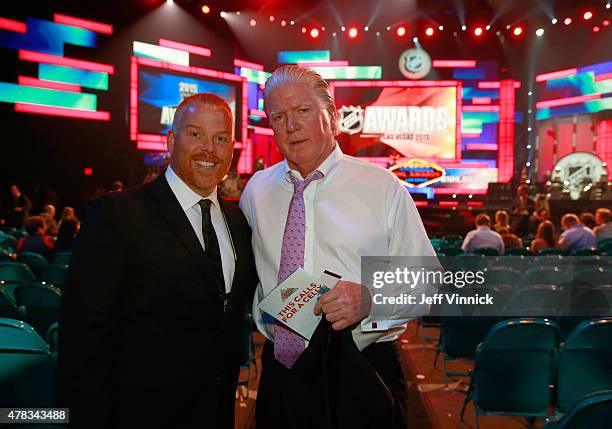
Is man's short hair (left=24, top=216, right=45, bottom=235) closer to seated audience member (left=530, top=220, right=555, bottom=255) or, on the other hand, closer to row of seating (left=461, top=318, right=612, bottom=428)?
row of seating (left=461, top=318, right=612, bottom=428)

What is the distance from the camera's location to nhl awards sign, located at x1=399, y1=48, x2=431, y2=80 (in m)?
21.7

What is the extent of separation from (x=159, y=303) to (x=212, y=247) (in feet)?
0.95

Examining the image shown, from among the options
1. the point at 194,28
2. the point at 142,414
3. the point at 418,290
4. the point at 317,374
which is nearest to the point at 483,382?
the point at 418,290

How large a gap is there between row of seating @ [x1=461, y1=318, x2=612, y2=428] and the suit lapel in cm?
233

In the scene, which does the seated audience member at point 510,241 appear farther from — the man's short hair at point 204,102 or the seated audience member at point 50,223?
the seated audience member at point 50,223

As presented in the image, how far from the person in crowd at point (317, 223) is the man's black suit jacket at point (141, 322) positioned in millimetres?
236

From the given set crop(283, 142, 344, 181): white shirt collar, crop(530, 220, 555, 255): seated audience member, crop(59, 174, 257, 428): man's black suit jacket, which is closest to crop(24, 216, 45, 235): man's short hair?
crop(59, 174, 257, 428): man's black suit jacket

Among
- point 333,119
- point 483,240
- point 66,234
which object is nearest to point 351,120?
point 483,240

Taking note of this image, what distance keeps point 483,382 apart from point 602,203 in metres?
14.7

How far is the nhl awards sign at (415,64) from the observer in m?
21.7

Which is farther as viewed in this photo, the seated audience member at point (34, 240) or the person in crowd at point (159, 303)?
the seated audience member at point (34, 240)

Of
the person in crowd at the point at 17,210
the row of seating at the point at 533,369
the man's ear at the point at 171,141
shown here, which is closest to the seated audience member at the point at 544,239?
the row of seating at the point at 533,369

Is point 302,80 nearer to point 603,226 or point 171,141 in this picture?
point 171,141

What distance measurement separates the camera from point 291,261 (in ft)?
7.06
